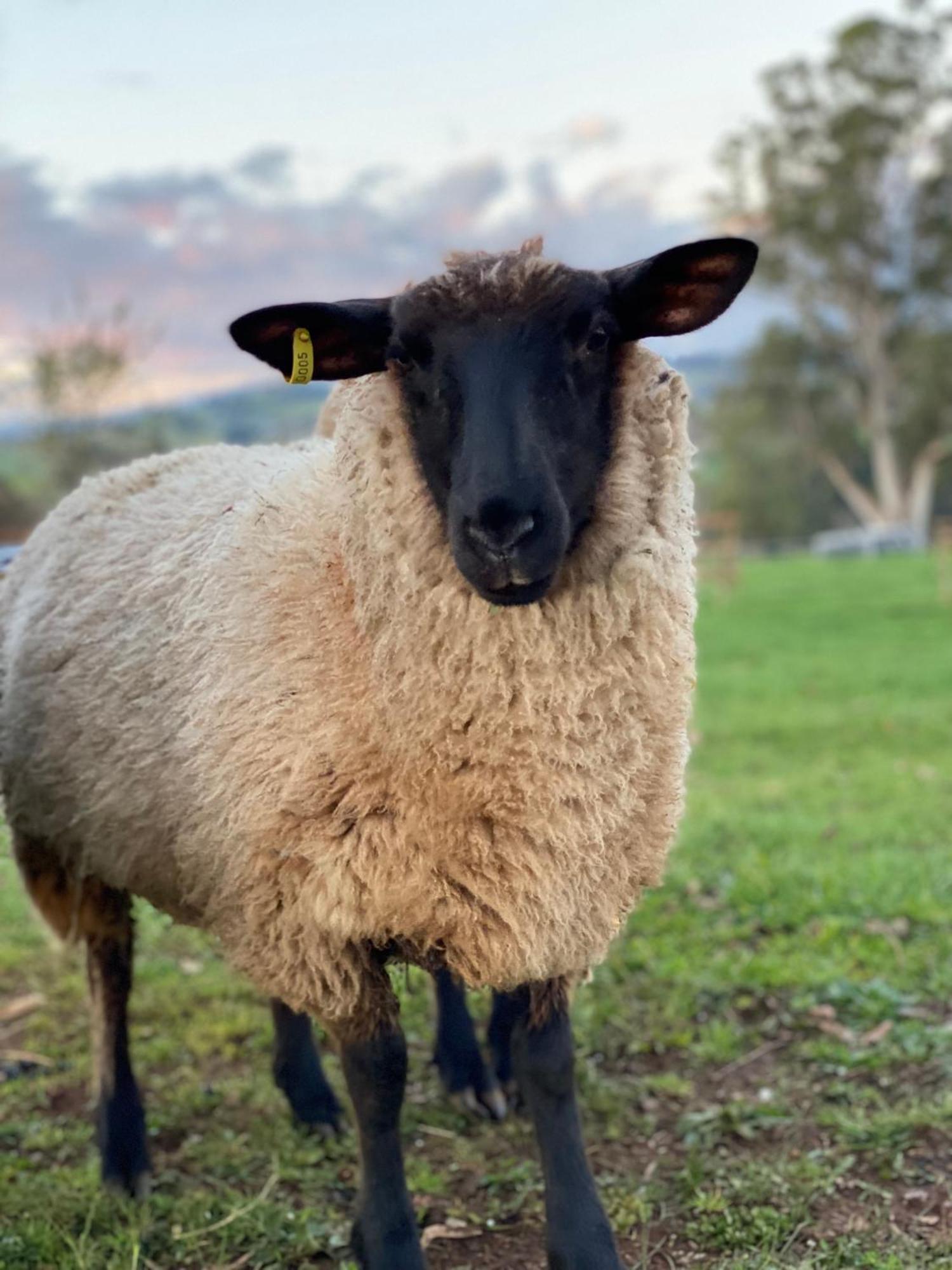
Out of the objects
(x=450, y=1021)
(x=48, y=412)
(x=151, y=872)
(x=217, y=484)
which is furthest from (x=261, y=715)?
(x=48, y=412)

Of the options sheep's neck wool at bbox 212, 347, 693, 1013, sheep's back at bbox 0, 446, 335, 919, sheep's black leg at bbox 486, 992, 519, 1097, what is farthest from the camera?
sheep's black leg at bbox 486, 992, 519, 1097

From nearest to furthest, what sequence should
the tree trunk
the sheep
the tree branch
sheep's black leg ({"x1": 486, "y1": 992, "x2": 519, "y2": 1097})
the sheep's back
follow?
the sheep
the sheep's back
sheep's black leg ({"x1": 486, "y1": 992, "x2": 519, "y2": 1097})
the tree trunk
the tree branch

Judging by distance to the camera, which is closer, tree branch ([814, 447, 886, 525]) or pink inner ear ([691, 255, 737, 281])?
pink inner ear ([691, 255, 737, 281])

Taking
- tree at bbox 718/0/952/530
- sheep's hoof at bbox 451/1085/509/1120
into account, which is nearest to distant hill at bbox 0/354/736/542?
tree at bbox 718/0/952/530

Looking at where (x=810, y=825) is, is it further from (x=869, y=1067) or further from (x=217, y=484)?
(x=217, y=484)

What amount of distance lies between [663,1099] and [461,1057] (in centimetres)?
65

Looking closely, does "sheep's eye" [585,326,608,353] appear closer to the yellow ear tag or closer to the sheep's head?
the sheep's head

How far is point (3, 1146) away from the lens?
379 centimetres

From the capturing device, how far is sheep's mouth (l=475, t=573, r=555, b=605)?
2.47 meters

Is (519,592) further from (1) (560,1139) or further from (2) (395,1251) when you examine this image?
(2) (395,1251)

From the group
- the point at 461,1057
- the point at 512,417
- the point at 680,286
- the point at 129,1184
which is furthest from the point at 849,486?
the point at 512,417

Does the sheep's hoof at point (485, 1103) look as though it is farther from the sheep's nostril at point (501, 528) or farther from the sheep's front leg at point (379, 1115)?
the sheep's nostril at point (501, 528)

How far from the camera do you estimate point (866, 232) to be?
118ft

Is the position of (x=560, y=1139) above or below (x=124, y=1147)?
above
